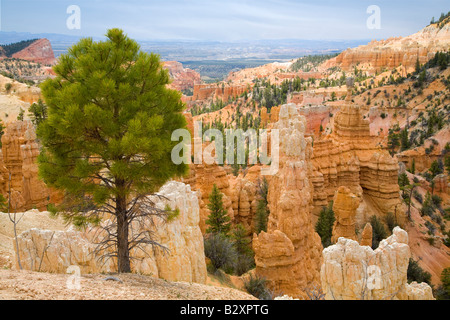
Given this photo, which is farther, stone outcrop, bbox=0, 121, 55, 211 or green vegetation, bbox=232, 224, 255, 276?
stone outcrop, bbox=0, 121, 55, 211

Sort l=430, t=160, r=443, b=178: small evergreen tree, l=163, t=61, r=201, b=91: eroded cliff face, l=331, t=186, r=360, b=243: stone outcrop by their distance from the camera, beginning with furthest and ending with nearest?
l=163, t=61, r=201, b=91: eroded cliff face < l=430, t=160, r=443, b=178: small evergreen tree < l=331, t=186, r=360, b=243: stone outcrop

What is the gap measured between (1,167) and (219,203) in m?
14.2

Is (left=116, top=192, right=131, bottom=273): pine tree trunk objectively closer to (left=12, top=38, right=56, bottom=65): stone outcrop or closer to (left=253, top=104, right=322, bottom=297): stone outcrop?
(left=253, top=104, right=322, bottom=297): stone outcrop

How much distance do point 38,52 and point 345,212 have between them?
434 ft

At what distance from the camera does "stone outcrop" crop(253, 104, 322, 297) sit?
596 inches

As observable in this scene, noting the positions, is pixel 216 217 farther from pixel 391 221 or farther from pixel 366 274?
pixel 391 221

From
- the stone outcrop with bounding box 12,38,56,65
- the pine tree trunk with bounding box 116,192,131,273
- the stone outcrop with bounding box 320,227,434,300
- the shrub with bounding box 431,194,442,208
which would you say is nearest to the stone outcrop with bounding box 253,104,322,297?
the stone outcrop with bounding box 320,227,434,300

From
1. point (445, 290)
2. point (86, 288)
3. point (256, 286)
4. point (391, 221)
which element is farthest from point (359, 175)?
point (86, 288)

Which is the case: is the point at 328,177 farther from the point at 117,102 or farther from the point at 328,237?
the point at 117,102

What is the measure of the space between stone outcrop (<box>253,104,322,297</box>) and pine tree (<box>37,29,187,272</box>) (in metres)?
7.50

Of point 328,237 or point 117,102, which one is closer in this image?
point 117,102

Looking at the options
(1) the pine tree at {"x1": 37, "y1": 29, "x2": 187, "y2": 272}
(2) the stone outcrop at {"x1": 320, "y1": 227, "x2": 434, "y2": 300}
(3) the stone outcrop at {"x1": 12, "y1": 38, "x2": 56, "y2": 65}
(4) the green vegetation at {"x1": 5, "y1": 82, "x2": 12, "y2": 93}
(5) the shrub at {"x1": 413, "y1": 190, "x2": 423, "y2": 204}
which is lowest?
(5) the shrub at {"x1": 413, "y1": 190, "x2": 423, "y2": 204}

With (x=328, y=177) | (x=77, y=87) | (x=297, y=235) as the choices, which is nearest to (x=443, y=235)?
(x=328, y=177)

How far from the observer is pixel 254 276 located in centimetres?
1538
